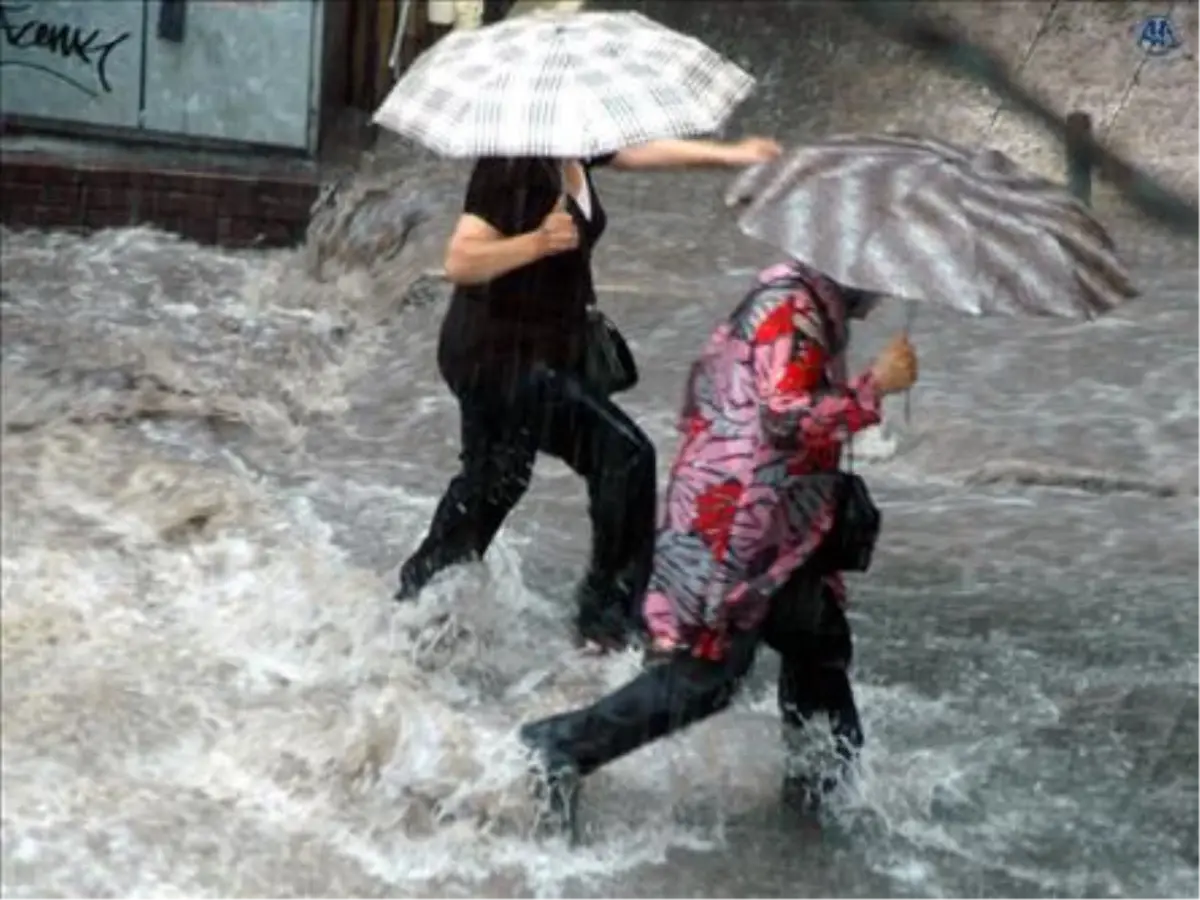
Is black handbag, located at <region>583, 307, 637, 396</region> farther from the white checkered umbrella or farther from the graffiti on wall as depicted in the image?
the graffiti on wall

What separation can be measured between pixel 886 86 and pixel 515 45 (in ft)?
10.8

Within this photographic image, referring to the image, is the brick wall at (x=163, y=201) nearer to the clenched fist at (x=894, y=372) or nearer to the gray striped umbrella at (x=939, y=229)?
the gray striped umbrella at (x=939, y=229)

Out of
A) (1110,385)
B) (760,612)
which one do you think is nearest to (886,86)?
(1110,385)

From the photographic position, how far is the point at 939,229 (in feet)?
14.9

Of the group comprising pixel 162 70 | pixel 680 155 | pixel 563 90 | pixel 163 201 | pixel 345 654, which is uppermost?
pixel 563 90

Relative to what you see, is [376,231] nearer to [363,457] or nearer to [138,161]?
[138,161]

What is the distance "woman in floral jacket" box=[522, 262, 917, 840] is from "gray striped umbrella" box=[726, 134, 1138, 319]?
0.51 feet

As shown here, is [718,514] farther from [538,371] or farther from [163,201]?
[163,201]

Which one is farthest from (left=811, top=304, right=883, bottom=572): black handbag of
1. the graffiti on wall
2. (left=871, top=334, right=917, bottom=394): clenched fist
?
the graffiti on wall

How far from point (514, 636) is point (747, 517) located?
6.09 feet

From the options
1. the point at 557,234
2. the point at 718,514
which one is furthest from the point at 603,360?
the point at 718,514

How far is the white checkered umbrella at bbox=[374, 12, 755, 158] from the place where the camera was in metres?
5.40

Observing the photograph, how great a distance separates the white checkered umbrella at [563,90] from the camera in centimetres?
540

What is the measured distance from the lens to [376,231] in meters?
11.1
